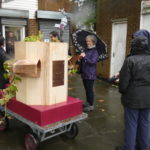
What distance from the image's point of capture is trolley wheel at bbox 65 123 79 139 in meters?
3.82

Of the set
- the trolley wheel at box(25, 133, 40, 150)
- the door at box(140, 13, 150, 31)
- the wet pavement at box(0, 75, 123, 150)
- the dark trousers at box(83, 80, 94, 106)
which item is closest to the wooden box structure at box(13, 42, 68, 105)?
the trolley wheel at box(25, 133, 40, 150)

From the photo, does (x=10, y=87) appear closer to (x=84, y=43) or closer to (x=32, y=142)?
(x=32, y=142)

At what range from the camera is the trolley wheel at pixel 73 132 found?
382cm

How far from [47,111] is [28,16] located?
7396 mm

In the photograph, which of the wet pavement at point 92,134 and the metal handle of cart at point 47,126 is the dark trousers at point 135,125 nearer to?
the wet pavement at point 92,134

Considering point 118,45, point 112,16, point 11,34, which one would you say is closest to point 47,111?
point 118,45

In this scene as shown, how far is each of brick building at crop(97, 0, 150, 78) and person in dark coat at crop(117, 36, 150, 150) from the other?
4.29 meters

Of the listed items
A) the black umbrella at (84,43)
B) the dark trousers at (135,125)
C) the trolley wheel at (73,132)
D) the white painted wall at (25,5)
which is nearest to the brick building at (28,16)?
the white painted wall at (25,5)

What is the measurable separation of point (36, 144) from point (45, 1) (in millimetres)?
8417

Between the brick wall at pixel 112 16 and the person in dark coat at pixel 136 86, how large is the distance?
14.9 feet

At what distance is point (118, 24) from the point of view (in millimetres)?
8211

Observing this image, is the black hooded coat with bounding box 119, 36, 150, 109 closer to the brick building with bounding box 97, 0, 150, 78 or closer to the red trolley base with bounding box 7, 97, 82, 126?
the red trolley base with bounding box 7, 97, 82, 126

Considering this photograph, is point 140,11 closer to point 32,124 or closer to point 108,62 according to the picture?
point 108,62

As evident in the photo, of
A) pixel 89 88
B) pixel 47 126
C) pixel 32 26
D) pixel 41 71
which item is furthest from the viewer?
pixel 32 26
